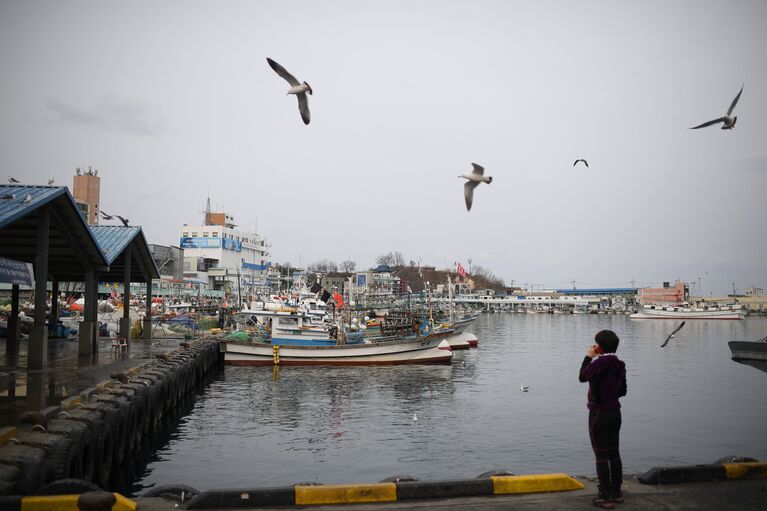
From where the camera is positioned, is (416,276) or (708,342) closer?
(708,342)

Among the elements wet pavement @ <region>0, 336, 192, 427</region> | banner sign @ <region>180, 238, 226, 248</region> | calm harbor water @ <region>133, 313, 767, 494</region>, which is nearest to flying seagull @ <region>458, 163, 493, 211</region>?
calm harbor water @ <region>133, 313, 767, 494</region>

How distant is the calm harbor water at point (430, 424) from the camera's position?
1609cm

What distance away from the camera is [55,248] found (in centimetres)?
2486

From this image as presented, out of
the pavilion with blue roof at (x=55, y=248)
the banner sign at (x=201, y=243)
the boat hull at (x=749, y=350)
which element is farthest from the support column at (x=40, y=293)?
the banner sign at (x=201, y=243)

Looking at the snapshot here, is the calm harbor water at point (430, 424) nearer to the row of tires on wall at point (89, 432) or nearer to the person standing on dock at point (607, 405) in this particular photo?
the row of tires on wall at point (89, 432)

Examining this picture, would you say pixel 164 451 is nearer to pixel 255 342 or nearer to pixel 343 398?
pixel 343 398

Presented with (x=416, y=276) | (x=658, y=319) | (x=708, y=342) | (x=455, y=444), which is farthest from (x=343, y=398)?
(x=416, y=276)

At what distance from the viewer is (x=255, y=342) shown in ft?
127

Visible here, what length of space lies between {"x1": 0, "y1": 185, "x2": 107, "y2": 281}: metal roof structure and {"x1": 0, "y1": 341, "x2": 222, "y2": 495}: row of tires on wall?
516 cm

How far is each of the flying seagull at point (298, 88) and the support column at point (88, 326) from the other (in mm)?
15242

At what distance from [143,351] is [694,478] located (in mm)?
25832

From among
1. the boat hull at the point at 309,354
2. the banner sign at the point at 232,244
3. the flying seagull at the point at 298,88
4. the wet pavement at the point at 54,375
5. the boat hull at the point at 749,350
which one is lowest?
the boat hull at the point at 309,354

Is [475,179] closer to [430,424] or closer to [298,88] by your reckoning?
[298,88]

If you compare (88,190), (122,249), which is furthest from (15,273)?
(88,190)
